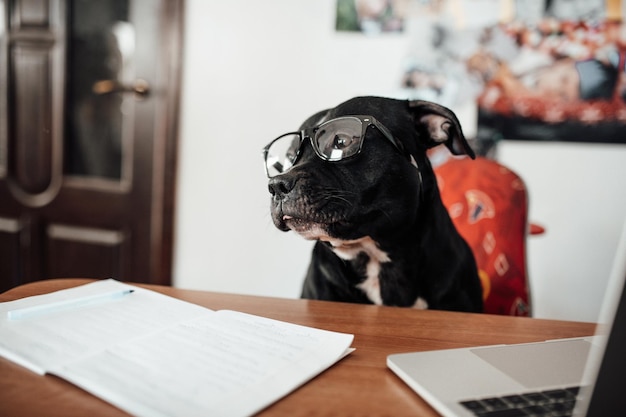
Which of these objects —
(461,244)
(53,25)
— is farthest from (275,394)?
(53,25)

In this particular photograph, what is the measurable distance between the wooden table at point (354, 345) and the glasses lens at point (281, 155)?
0.97ft

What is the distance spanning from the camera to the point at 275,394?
0.50 m

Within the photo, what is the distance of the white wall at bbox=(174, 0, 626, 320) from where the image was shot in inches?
85.0

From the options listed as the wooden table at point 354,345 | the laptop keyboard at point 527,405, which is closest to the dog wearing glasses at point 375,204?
the wooden table at point 354,345

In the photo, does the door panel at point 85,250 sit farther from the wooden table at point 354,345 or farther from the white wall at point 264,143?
the wooden table at point 354,345

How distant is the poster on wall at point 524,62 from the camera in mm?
2053

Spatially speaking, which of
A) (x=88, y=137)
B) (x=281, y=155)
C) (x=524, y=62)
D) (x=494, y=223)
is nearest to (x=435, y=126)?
(x=281, y=155)

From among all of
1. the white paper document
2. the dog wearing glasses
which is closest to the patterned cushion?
the dog wearing glasses

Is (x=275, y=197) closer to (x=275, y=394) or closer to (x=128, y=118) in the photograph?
(x=275, y=394)

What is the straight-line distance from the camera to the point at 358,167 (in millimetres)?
1005

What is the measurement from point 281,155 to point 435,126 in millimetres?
324

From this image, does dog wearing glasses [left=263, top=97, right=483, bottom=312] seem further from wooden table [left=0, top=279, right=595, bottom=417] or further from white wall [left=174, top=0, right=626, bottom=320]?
white wall [left=174, top=0, right=626, bottom=320]

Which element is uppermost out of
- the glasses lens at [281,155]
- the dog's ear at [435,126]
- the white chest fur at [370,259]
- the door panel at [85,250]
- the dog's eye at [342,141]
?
the dog's ear at [435,126]

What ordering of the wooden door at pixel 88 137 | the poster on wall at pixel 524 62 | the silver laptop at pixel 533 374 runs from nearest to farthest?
the silver laptop at pixel 533 374 < the poster on wall at pixel 524 62 < the wooden door at pixel 88 137
